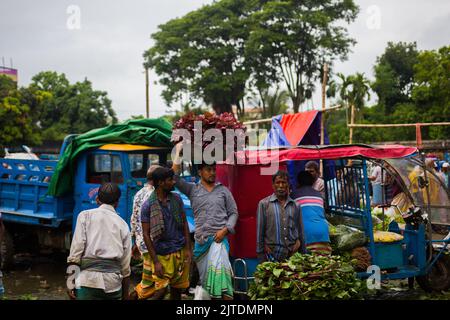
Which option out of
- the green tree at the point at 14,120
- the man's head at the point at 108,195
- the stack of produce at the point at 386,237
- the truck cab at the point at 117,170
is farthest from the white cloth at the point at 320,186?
the green tree at the point at 14,120

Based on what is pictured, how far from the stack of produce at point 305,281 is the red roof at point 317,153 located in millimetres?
1342

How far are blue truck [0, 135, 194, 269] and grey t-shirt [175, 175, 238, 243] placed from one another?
2.26m

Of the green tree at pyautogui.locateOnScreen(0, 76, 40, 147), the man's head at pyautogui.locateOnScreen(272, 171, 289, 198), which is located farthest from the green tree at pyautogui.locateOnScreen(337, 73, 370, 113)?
the man's head at pyautogui.locateOnScreen(272, 171, 289, 198)

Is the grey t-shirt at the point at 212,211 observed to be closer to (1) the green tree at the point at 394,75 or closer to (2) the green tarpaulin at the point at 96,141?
(2) the green tarpaulin at the point at 96,141

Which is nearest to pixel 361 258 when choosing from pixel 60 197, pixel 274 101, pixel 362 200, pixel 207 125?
pixel 362 200

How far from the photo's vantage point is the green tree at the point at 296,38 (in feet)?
95.6

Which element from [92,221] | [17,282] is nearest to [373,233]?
[92,221]

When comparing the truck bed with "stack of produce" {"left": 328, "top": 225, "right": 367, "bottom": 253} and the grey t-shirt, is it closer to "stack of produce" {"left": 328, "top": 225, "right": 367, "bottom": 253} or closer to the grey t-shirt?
the grey t-shirt

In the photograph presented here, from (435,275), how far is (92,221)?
4882mm

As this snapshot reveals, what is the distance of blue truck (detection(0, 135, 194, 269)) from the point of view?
827cm

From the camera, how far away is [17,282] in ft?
28.0

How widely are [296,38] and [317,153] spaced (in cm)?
2525
